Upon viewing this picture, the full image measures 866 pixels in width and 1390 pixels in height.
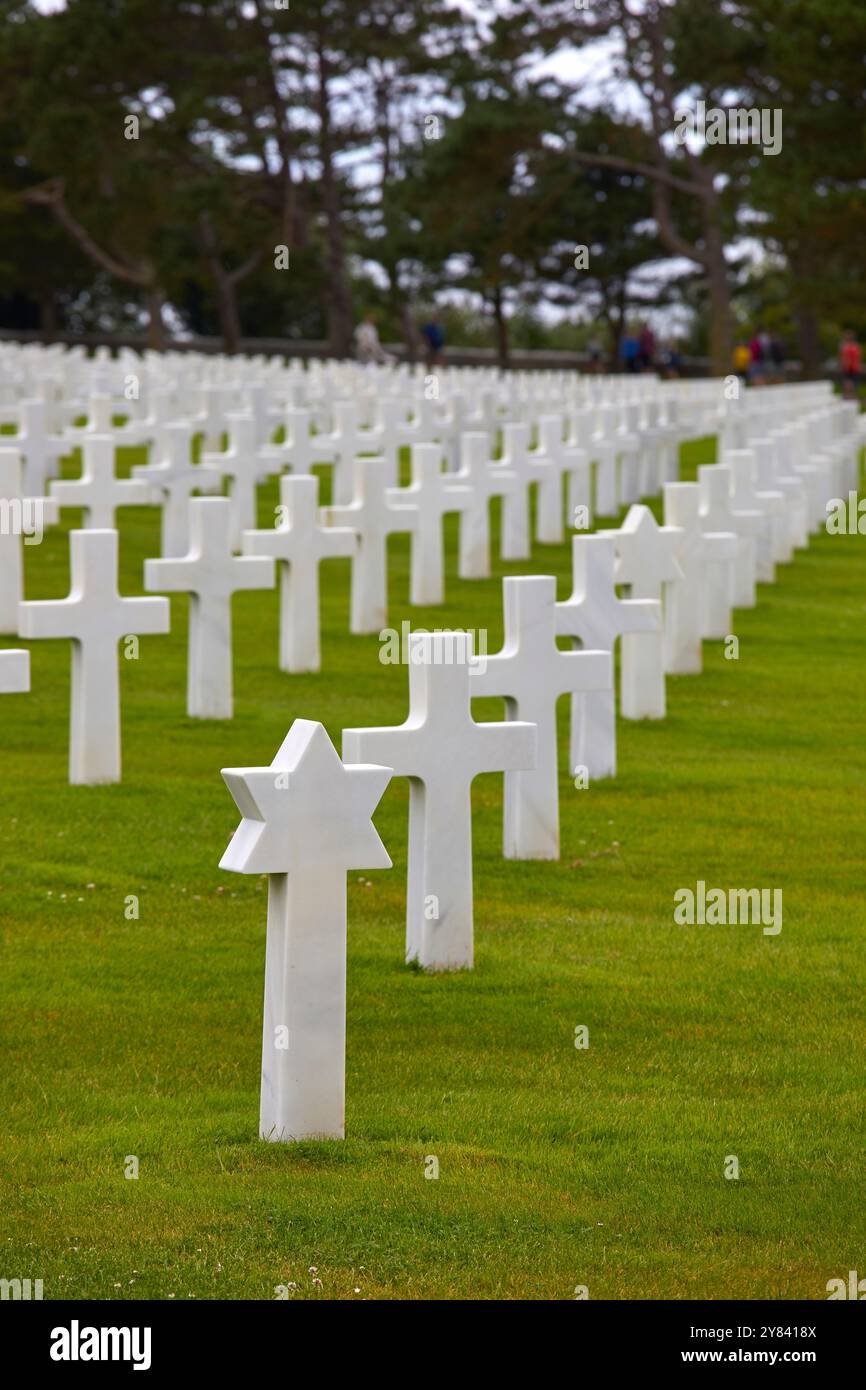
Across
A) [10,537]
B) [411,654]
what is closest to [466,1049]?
[411,654]

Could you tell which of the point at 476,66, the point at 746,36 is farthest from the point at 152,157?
the point at 746,36

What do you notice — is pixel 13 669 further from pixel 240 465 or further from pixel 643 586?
pixel 240 465

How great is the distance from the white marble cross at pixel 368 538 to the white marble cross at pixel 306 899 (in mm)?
6942

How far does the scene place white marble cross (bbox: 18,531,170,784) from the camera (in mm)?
8023

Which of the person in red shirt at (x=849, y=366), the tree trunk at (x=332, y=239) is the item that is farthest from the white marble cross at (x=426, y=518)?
the tree trunk at (x=332, y=239)

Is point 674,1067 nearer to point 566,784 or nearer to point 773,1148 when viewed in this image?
point 773,1148

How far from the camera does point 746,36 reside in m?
42.2

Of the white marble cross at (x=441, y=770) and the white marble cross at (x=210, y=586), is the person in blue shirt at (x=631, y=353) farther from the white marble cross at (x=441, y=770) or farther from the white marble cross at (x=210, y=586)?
the white marble cross at (x=441, y=770)

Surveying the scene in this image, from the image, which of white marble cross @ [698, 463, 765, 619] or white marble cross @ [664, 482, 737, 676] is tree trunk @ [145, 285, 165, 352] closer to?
white marble cross @ [698, 463, 765, 619]

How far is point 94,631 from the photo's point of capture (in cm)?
807

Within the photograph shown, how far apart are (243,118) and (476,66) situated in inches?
198

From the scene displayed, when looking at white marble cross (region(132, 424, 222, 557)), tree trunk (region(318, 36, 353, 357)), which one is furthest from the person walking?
white marble cross (region(132, 424, 222, 557))

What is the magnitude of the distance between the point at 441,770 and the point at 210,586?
11.9 ft

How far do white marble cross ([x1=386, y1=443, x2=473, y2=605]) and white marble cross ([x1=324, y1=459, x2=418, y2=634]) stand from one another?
0.60 m
